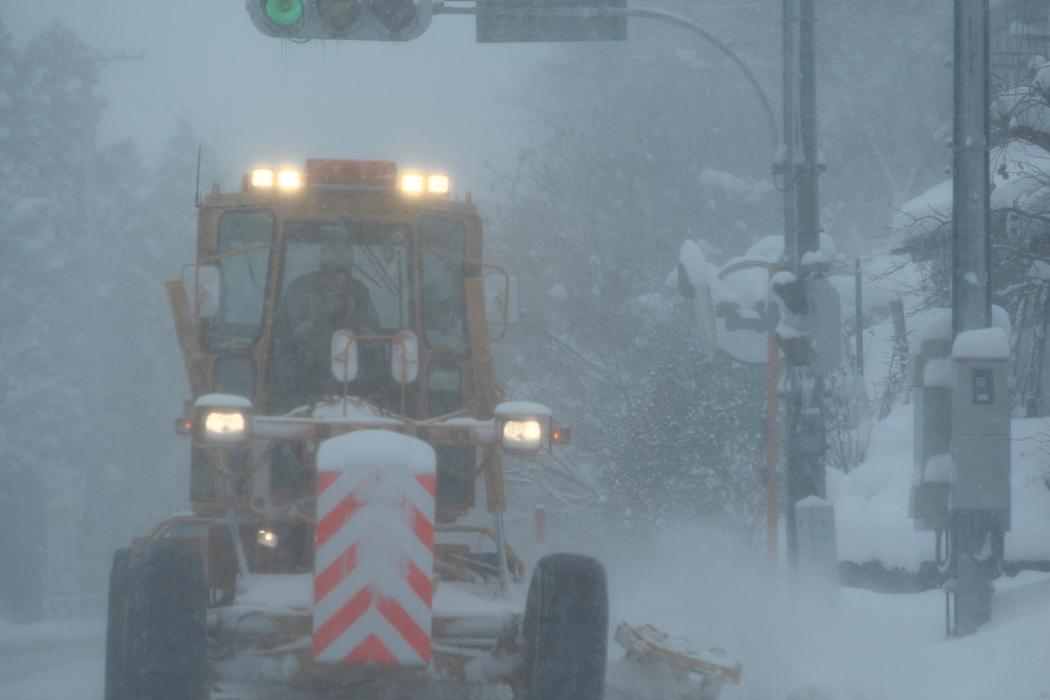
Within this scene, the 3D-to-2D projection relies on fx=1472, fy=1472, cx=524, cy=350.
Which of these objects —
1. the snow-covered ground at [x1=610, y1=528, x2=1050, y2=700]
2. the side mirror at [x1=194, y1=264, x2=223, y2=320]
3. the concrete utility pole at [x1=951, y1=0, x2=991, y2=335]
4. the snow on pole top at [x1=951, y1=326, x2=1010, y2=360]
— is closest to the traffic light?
the side mirror at [x1=194, y1=264, x2=223, y2=320]

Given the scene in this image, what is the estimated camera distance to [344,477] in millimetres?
5789

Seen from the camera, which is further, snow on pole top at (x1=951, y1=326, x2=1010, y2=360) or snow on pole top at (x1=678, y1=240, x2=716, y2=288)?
snow on pole top at (x1=678, y1=240, x2=716, y2=288)

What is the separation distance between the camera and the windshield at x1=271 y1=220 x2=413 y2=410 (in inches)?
301

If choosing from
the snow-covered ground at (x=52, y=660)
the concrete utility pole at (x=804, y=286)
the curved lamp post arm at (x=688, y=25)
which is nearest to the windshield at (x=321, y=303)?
the curved lamp post arm at (x=688, y=25)

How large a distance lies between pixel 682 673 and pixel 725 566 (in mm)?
6872

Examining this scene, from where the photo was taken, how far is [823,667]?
30.7ft

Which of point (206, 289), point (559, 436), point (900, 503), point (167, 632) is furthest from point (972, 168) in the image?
point (167, 632)

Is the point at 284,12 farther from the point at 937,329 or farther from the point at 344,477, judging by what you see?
the point at 937,329

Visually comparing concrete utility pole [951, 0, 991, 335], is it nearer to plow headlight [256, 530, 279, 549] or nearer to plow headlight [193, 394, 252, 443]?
plow headlight [256, 530, 279, 549]

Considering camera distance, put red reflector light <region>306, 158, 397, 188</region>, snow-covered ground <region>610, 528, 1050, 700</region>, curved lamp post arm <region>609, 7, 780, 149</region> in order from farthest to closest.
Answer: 1. curved lamp post arm <region>609, 7, 780, 149</region>
2. snow-covered ground <region>610, 528, 1050, 700</region>
3. red reflector light <region>306, 158, 397, 188</region>

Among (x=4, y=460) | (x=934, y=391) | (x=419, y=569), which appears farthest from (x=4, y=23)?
(x=419, y=569)

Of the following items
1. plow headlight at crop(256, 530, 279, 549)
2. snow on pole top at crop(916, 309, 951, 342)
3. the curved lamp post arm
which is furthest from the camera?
the curved lamp post arm

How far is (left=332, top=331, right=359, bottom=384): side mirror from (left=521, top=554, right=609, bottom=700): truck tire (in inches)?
50.5

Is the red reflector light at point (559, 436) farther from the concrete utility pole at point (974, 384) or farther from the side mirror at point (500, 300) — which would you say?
the concrete utility pole at point (974, 384)
